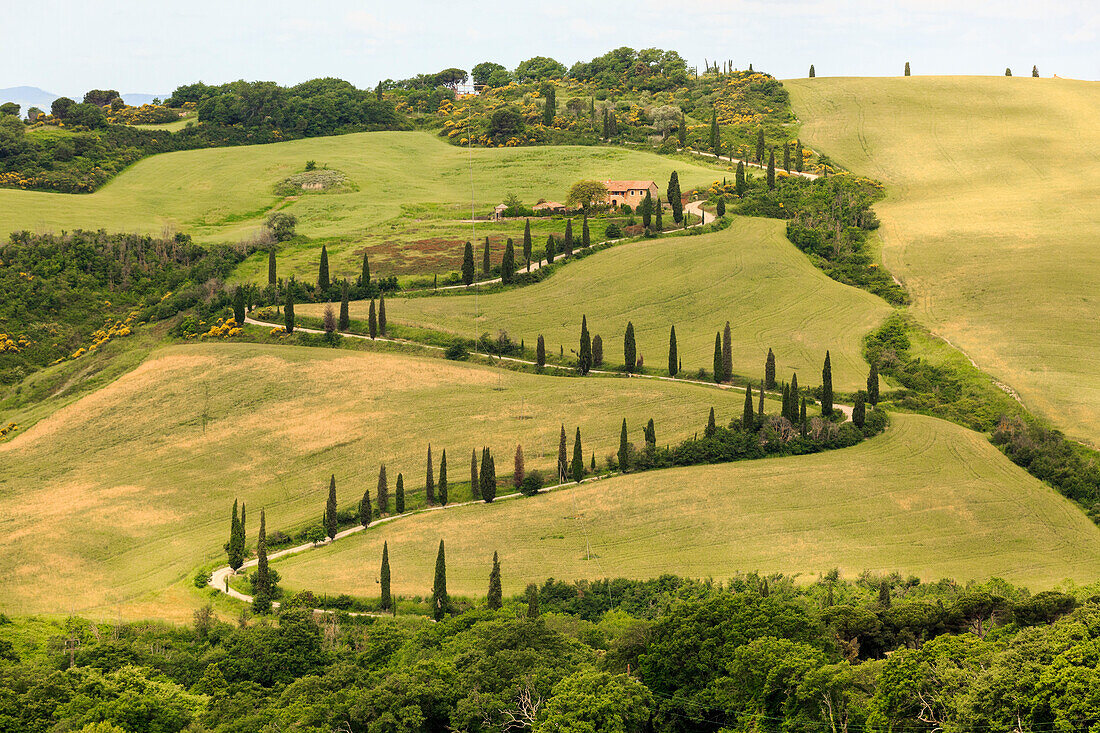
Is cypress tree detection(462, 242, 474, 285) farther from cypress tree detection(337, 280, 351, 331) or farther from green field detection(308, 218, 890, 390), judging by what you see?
cypress tree detection(337, 280, 351, 331)

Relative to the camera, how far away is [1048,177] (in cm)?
17450

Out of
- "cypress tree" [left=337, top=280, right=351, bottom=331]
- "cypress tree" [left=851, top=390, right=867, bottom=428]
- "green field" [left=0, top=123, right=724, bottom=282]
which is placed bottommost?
"cypress tree" [left=851, top=390, right=867, bottom=428]

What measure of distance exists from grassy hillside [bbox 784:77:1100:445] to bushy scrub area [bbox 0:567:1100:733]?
4775 centimetres

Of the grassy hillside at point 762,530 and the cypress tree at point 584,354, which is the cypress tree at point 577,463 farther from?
the cypress tree at point 584,354

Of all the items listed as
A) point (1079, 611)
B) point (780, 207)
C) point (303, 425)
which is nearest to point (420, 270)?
point (303, 425)

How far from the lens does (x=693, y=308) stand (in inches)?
5487

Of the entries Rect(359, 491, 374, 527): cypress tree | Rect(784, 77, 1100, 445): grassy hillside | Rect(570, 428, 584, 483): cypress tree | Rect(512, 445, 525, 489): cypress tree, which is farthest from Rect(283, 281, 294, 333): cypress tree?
Rect(784, 77, 1100, 445): grassy hillside

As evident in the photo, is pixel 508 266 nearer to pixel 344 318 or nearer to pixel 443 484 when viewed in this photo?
pixel 344 318

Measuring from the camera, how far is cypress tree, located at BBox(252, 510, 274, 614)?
86750mm

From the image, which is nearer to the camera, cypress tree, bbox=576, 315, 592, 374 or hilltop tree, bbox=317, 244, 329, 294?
cypress tree, bbox=576, 315, 592, 374

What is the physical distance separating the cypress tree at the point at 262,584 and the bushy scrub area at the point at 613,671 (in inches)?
278

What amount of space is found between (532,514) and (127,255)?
85.9 m

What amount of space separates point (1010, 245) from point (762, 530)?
2740 inches

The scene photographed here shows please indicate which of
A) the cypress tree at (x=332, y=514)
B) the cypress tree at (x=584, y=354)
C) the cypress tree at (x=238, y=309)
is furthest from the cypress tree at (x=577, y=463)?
the cypress tree at (x=238, y=309)
